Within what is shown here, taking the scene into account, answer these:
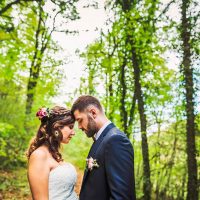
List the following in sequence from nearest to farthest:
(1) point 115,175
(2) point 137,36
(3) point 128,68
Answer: (1) point 115,175
(2) point 137,36
(3) point 128,68

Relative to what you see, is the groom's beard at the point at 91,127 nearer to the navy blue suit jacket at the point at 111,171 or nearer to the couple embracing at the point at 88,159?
the couple embracing at the point at 88,159

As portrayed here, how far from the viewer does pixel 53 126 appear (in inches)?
181

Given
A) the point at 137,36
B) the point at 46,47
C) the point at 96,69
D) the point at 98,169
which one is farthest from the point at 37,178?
the point at 46,47

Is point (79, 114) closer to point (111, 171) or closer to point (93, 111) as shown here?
point (93, 111)

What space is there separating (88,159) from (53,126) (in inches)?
42.9

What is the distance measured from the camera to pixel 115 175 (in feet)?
10.9

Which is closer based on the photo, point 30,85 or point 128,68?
point 128,68

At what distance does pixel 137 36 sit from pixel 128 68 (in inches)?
160

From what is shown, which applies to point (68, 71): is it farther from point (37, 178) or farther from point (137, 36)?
point (37, 178)

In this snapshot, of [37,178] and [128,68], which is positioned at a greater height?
[128,68]

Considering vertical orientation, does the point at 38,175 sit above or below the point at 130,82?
below

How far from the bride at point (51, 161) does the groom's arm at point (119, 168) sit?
1.06 m

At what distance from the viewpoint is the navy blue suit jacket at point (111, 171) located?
10.9ft

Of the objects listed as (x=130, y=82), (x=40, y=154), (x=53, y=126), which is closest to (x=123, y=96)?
(x=130, y=82)
